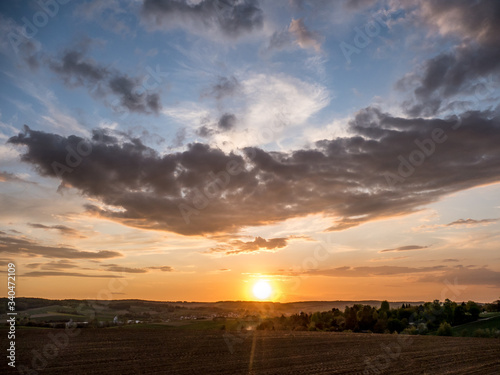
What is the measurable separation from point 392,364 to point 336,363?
3914 mm

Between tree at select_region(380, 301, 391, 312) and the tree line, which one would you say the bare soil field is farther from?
tree at select_region(380, 301, 391, 312)

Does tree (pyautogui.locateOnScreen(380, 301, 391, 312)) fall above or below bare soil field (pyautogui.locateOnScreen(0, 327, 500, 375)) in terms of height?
above

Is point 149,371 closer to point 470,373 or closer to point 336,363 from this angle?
point 336,363

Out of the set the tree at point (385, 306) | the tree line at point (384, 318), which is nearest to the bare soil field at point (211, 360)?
the tree line at point (384, 318)

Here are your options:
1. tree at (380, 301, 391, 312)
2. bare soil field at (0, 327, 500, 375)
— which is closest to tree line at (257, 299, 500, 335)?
tree at (380, 301, 391, 312)

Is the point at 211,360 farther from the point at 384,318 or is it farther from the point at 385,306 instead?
the point at 385,306

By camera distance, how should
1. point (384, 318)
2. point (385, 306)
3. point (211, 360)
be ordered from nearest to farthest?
point (211, 360), point (384, 318), point (385, 306)

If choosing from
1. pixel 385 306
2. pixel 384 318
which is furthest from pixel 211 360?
pixel 385 306

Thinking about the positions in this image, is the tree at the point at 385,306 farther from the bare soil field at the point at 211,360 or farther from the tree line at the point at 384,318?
the bare soil field at the point at 211,360

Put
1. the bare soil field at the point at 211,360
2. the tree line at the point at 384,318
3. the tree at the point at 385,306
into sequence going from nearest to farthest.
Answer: the bare soil field at the point at 211,360, the tree line at the point at 384,318, the tree at the point at 385,306

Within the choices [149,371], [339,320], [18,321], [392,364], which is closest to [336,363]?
[392,364]

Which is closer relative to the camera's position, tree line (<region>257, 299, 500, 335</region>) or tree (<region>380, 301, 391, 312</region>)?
tree line (<region>257, 299, 500, 335</region>)

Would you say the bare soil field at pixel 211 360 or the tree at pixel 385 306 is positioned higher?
the tree at pixel 385 306

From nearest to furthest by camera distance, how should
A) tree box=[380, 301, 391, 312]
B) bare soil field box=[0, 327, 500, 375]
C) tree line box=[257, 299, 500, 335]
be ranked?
bare soil field box=[0, 327, 500, 375], tree line box=[257, 299, 500, 335], tree box=[380, 301, 391, 312]
